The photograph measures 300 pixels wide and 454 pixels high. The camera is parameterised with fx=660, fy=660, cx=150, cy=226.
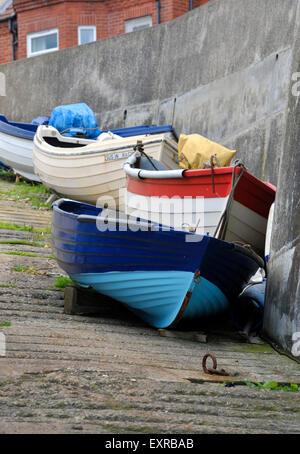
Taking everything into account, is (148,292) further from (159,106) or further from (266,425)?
(159,106)

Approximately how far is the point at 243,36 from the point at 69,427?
7852 millimetres

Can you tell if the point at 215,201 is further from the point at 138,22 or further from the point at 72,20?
the point at 72,20

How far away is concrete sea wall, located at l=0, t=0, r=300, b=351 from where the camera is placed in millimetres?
5137

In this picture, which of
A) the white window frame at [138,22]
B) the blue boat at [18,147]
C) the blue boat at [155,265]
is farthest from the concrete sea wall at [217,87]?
the white window frame at [138,22]

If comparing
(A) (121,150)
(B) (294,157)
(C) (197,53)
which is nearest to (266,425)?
(B) (294,157)

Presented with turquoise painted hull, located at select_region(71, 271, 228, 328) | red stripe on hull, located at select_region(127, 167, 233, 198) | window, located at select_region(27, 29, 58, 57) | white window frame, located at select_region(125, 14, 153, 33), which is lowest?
window, located at select_region(27, 29, 58, 57)

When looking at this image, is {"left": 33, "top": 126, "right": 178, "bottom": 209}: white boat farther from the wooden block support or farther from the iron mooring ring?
the iron mooring ring

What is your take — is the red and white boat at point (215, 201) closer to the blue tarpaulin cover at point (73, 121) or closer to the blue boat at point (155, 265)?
the blue boat at point (155, 265)

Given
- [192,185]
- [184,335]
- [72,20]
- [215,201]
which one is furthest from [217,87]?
[72,20]

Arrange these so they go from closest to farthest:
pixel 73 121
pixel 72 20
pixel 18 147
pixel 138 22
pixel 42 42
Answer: pixel 73 121, pixel 18 147, pixel 138 22, pixel 72 20, pixel 42 42

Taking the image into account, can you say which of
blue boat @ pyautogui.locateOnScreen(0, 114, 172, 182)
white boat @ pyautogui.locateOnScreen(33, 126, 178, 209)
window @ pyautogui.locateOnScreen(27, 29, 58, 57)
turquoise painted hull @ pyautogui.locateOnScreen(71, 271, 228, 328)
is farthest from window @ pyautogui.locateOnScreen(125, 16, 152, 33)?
turquoise painted hull @ pyautogui.locateOnScreen(71, 271, 228, 328)

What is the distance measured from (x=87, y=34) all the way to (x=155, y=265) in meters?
18.7

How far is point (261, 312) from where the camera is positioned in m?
5.69

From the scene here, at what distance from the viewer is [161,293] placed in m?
5.06
